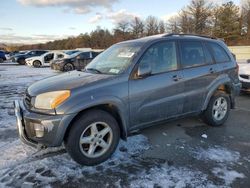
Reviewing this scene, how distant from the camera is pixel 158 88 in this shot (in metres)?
4.27

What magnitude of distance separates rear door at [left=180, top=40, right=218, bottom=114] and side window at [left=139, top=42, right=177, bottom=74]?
0.21m

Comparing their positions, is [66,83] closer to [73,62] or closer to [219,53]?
[219,53]

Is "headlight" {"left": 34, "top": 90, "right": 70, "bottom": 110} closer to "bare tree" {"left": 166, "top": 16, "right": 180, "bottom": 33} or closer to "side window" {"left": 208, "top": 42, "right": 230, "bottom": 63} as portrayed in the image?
"side window" {"left": 208, "top": 42, "right": 230, "bottom": 63}

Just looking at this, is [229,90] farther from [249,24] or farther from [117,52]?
[249,24]

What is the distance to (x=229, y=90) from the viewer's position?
562 centimetres

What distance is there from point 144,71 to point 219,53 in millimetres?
2153

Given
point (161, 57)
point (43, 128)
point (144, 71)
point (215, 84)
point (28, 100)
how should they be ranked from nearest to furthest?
point (43, 128) → point (28, 100) → point (144, 71) → point (161, 57) → point (215, 84)

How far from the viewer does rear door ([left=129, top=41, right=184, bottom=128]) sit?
4.08 metres

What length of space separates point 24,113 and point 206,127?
11.5ft

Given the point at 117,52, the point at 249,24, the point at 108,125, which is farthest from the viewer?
the point at 249,24

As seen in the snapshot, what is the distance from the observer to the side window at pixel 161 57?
4.30 metres

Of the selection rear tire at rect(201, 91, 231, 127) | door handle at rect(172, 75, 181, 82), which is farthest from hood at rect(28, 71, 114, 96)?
rear tire at rect(201, 91, 231, 127)

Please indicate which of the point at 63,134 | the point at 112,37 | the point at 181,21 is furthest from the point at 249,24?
the point at 63,134

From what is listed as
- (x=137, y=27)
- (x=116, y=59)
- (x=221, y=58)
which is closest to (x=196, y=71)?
(x=221, y=58)
